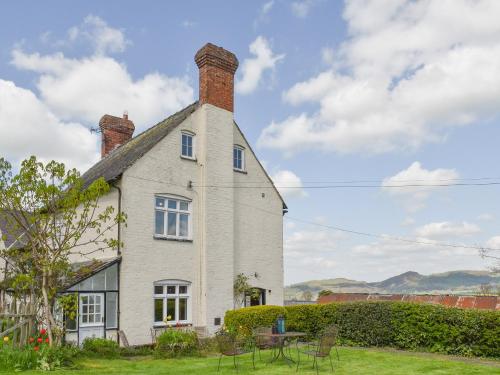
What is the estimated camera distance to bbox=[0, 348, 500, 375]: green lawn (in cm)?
1300

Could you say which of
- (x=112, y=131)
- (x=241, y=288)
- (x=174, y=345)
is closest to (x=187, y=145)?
(x=241, y=288)

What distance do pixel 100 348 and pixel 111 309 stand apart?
185cm

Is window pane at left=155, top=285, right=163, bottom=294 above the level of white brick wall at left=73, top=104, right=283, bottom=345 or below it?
below

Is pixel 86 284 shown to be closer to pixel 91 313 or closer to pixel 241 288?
pixel 91 313

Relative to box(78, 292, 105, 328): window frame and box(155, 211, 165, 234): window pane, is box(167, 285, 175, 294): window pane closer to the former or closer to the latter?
box(155, 211, 165, 234): window pane

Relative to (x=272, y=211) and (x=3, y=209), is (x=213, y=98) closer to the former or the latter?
(x=272, y=211)

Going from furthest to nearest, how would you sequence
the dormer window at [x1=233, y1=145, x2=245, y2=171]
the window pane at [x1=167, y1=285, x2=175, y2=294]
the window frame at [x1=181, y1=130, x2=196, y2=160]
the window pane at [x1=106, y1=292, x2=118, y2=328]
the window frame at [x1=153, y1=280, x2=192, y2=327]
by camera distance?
the dormer window at [x1=233, y1=145, x2=245, y2=171], the window frame at [x1=181, y1=130, x2=196, y2=160], the window pane at [x1=167, y1=285, x2=175, y2=294], the window frame at [x1=153, y1=280, x2=192, y2=327], the window pane at [x1=106, y1=292, x2=118, y2=328]

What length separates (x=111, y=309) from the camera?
690 inches

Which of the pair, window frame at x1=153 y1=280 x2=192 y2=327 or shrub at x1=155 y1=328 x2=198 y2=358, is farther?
window frame at x1=153 y1=280 x2=192 y2=327

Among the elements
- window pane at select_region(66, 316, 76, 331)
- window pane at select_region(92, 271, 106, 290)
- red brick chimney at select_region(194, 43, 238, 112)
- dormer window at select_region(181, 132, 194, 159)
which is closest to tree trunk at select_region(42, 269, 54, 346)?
window pane at select_region(66, 316, 76, 331)

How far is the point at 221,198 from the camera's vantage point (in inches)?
822

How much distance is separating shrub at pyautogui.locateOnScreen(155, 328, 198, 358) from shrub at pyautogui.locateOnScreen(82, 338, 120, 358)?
1300 millimetres

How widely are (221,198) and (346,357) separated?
813cm

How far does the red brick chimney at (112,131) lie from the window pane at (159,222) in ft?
32.6
